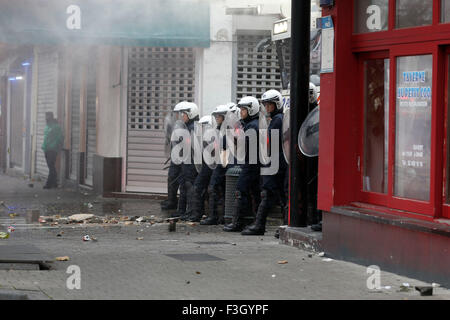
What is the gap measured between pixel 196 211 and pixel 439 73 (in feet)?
24.6

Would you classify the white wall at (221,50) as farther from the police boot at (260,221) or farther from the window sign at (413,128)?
the window sign at (413,128)

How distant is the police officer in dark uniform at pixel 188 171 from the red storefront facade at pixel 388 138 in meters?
5.73

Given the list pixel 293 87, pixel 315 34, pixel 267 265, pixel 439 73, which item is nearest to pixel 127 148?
pixel 315 34

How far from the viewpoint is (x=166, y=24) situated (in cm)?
1914

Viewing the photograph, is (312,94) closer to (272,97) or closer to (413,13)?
(272,97)

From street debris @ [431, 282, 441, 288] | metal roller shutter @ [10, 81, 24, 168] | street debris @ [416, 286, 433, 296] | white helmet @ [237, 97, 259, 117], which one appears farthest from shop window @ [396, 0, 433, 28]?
metal roller shutter @ [10, 81, 24, 168]

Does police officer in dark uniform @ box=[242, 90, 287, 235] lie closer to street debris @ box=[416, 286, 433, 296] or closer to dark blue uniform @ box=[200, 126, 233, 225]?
dark blue uniform @ box=[200, 126, 233, 225]

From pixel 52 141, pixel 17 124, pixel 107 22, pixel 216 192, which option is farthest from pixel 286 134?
pixel 17 124

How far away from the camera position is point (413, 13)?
907cm

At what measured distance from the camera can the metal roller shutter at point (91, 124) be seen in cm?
2195

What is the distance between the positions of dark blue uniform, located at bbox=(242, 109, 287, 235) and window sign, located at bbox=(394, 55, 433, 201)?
3.77 meters

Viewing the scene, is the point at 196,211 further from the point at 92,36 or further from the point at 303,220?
the point at 92,36

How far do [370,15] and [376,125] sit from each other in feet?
3.76

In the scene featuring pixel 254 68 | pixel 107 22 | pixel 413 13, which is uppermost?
pixel 107 22
